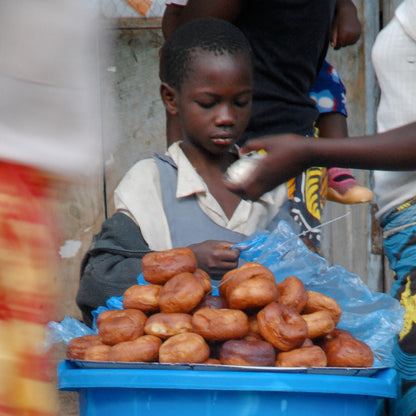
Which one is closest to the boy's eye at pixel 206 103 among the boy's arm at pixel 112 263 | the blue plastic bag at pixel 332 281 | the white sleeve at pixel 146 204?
the white sleeve at pixel 146 204

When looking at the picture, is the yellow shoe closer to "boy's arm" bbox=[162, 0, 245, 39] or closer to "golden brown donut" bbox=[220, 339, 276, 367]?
"boy's arm" bbox=[162, 0, 245, 39]

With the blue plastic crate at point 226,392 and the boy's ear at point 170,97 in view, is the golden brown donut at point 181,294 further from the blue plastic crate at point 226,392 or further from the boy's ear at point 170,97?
the boy's ear at point 170,97

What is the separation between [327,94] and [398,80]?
2.53 feet

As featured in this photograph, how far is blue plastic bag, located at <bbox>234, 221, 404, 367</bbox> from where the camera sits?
173 centimetres

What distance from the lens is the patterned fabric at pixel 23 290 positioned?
1161 millimetres

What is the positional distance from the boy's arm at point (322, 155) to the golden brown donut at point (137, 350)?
383mm

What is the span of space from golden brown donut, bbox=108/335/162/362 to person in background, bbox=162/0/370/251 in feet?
3.21

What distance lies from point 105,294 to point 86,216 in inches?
62.5

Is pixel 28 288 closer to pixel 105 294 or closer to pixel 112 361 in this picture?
pixel 112 361

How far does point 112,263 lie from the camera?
2117 millimetres

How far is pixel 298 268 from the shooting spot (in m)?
1.86

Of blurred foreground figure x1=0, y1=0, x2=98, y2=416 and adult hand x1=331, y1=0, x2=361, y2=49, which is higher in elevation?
adult hand x1=331, y1=0, x2=361, y2=49

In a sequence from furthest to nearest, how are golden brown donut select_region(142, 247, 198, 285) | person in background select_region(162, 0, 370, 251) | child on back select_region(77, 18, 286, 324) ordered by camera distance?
person in background select_region(162, 0, 370, 251) → child on back select_region(77, 18, 286, 324) → golden brown donut select_region(142, 247, 198, 285)

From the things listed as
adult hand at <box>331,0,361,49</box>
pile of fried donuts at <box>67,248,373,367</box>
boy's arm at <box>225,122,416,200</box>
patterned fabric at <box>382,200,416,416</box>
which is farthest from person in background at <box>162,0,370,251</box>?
pile of fried donuts at <box>67,248,373,367</box>
